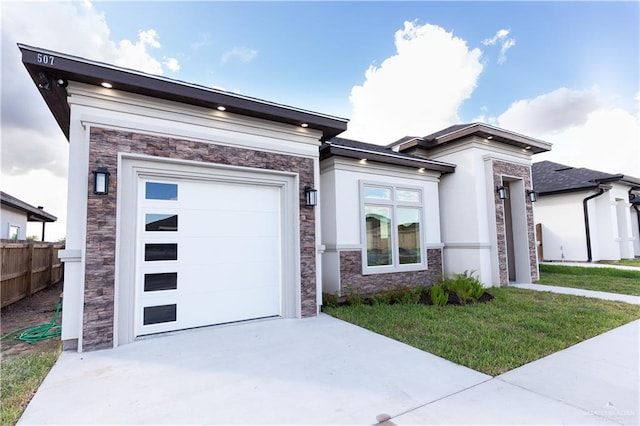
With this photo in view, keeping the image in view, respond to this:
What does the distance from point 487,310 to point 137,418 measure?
572cm

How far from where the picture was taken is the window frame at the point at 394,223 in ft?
23.9

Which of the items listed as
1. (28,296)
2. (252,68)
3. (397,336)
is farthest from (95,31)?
(397,336)

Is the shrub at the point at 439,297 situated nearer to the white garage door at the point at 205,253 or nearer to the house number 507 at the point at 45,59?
the white garage door at the point at 205,253

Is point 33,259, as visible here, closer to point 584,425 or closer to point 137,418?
point 137,418

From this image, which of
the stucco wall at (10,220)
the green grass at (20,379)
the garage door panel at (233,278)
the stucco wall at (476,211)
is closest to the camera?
the green grass at (20,379)

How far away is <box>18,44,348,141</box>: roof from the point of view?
12.8 ft

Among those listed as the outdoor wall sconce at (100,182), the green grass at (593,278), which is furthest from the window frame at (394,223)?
the outdoor wall sconce at (100,182)

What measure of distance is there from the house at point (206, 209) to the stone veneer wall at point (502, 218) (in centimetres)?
73

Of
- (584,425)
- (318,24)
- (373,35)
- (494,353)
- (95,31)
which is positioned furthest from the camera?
(373,35)

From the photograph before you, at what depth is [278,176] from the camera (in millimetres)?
5832

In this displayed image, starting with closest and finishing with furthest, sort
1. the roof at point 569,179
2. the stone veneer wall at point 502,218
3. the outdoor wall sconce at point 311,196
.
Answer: the outdoor wall sconce at point 311,196 → the stone veneer wall at point 502,218 → the roof at point 569,179

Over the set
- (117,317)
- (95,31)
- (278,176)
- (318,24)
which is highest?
(318,24)

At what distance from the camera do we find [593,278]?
9.84 m

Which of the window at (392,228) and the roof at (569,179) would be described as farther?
the roof at (569,179)
